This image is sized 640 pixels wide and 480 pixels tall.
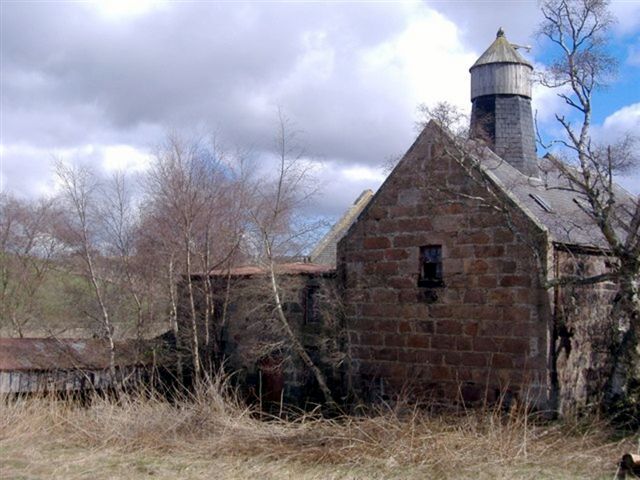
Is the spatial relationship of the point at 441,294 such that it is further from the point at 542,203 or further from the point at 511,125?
the point at 511,125

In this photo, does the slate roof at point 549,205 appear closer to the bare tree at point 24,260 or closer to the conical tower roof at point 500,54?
the conical tower roof at point 500,54

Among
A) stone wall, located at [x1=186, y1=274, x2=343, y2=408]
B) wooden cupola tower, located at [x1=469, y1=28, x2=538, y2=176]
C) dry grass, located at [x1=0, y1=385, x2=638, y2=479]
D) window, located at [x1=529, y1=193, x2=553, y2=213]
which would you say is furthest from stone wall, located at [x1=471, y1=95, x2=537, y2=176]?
dry grass, located at [x1=0, y1=385, x2=638, y2=479]

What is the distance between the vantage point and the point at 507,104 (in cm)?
2109

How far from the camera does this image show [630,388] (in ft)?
43.7

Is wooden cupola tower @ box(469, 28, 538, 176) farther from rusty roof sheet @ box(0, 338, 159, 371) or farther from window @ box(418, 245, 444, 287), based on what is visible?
rusty roof sheet @ box(0, 338, 159, 371)

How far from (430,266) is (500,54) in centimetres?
880

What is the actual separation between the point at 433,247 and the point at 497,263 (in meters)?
1.48

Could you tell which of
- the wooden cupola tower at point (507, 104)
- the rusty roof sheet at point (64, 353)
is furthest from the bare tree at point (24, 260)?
the wooden cupola tower at point (507, 104)

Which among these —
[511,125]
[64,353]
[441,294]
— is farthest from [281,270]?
[511,125]

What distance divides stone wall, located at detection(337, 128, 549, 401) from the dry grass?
1.13m

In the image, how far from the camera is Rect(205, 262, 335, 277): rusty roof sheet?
17.7 meters

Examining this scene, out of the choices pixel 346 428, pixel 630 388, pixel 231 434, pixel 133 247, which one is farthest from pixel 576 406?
pixel 133 247

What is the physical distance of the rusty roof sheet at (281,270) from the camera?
1773cm

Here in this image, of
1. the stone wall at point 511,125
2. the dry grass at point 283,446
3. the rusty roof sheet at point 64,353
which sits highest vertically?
the stone wall at point 511,125
